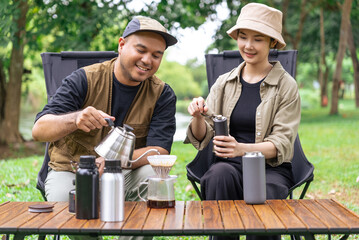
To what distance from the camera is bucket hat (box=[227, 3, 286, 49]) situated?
291cm

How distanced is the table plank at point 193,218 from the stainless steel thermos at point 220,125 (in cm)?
36

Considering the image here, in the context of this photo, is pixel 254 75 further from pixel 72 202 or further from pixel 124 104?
pixel 72 202

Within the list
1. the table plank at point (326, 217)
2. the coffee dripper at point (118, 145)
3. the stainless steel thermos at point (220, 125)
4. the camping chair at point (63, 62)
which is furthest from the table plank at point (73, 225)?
the camping chair at point (63, 62)

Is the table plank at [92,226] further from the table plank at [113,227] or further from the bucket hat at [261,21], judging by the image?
the bucket hat at [261,21]

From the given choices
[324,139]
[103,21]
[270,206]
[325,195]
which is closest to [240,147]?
[270,206]

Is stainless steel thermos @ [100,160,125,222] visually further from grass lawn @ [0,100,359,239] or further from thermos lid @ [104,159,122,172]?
grass lawn @ [0,100,359,239]

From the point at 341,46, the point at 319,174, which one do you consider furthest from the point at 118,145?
the point at 341,46

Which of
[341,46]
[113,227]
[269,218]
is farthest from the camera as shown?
[341,46]

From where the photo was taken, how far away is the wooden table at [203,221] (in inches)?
78.7

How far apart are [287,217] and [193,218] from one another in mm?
375

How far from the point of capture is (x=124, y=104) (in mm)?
3045

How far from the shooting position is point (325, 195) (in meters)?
5.29

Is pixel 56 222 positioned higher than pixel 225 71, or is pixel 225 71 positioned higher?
pixel 225 71

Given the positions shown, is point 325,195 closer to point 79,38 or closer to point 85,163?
point 85,163
